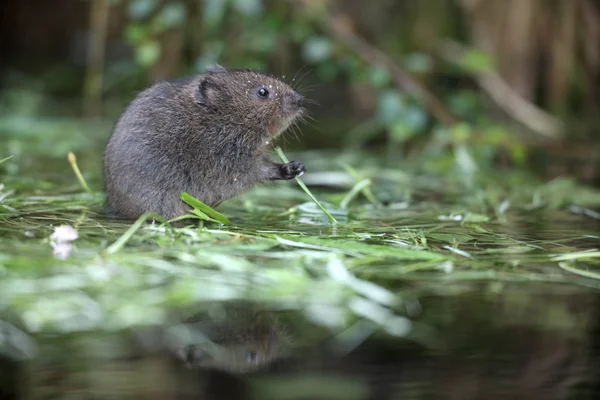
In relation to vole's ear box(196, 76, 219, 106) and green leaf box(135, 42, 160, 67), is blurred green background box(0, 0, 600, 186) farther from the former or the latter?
vole's ear box(196, 76, 219, 106)

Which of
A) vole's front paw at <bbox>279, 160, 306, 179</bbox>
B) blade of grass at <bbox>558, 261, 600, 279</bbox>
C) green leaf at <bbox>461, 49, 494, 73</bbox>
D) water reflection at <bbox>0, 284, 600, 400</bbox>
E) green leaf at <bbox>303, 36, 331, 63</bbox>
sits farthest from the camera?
green leaf at <bbox>303, 36, 331, 63</bbox>

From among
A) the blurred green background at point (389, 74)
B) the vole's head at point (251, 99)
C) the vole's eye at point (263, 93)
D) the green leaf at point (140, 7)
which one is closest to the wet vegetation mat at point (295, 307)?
the vole's head at point (251, 99)

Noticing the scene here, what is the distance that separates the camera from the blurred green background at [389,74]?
6.89m

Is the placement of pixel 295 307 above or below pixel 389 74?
below

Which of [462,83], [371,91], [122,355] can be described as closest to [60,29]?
[371,91]

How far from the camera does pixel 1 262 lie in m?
2.68

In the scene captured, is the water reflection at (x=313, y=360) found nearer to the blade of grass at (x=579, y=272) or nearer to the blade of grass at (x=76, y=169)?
the blade of grass at (x=579, y=272)

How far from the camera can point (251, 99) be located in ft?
14.0

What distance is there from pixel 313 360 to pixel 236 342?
229 mm

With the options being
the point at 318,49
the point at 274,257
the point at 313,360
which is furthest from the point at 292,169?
the point at 318,49

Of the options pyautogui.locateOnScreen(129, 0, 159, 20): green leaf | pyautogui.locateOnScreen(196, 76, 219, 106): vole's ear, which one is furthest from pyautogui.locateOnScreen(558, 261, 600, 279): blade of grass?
pyautogui.locateOnScreen(129, 0, 159, 20): green leaf

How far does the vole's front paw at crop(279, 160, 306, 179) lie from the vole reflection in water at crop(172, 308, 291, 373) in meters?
1.74

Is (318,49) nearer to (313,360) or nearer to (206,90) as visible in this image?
(206,90)

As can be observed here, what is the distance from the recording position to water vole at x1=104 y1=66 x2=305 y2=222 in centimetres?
379
